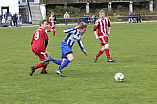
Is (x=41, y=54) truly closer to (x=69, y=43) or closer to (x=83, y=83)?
(x=69, y=43)

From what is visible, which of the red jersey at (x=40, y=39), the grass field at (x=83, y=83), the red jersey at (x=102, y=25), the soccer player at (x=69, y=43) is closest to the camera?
the grass field at (x=83, y=83)

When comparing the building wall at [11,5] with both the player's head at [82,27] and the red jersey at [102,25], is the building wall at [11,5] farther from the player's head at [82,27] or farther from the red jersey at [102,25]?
the player's head at [82,27]

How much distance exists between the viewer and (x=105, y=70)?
11633mm

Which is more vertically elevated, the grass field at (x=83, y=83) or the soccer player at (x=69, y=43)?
the soccer player at (x=69, y=43)

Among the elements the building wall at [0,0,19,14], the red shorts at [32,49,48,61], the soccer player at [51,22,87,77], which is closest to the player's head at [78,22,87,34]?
the soccer player at [51,22,87,77]

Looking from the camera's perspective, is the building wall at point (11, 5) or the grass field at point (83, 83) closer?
the grass field at point (83, 83)

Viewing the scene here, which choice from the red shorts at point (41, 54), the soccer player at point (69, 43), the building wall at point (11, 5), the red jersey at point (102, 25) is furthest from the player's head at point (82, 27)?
the building wall at point (11, 5)

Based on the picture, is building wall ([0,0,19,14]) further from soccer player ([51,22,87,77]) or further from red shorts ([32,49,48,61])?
soccer player ([51,22,87,77])

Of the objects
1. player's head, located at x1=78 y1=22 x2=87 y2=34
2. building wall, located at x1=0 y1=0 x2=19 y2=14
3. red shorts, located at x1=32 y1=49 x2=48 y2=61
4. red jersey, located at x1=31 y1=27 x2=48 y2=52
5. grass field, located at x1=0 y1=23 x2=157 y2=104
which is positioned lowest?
grass field, located at x1=0 y1=23 x2=157 y2=104

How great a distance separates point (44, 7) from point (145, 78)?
49398 millimetres

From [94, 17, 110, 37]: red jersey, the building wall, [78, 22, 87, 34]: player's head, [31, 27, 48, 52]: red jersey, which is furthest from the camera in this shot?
the building wall

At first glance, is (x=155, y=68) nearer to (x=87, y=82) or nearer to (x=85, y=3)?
(x=87, y=82)

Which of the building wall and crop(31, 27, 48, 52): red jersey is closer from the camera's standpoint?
crop(31, 27, 48, 52): red jersey

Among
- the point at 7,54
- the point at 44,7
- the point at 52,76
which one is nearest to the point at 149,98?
the point at 52,76
